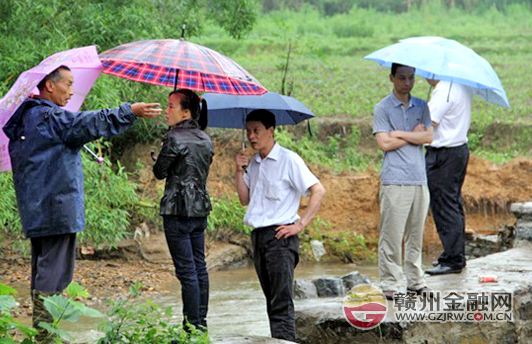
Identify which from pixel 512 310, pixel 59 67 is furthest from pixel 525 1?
pixel 59 67

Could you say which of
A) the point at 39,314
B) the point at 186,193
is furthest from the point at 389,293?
the point at 39,314

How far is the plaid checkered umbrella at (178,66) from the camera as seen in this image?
17.3 feet

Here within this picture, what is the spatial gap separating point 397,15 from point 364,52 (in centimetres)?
681

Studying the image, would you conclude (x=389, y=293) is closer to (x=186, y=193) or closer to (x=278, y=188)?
(x=278, y=188)

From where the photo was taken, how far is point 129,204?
11.3m

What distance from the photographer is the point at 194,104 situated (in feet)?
18.0

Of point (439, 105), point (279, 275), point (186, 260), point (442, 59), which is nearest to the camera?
point (186, 260)

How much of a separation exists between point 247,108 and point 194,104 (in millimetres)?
652

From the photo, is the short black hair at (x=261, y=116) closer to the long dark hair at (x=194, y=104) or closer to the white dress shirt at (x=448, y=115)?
the long dark hair at (x=194, y=104)

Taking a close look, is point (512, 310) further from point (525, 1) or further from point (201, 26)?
point (525, 1)

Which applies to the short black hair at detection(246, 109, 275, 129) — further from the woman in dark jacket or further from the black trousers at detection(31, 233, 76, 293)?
the black trousers at detection(31, 233, 76, 293)

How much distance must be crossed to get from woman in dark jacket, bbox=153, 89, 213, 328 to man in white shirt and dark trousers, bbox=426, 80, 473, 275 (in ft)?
8.42

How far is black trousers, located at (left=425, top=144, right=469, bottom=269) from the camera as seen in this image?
7.40 metres

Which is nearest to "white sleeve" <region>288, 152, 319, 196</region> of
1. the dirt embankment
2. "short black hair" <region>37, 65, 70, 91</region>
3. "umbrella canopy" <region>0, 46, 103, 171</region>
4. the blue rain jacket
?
the blue rain jacket
